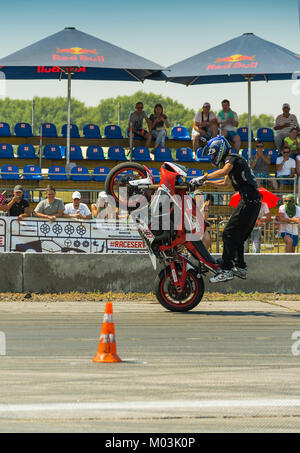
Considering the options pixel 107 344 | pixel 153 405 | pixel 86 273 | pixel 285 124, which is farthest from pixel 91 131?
pixel 153 405

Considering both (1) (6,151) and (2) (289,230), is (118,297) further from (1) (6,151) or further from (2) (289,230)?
(1) (6,151)

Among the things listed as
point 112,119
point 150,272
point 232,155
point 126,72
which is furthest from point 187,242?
point 112,119

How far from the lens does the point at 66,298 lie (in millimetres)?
13328

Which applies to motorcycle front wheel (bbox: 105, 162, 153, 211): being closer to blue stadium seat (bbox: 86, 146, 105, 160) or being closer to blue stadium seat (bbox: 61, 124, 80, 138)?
blue stadium seat (bbox: 86, 146, 105, 160)

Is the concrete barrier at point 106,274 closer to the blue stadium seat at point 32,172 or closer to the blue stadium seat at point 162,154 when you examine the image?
the blue stadium seat at point 32,172

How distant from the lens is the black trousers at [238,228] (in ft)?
38.8

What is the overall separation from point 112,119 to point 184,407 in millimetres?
189445

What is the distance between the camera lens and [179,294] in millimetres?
11703

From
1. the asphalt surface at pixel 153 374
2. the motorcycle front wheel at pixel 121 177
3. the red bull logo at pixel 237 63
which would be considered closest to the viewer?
the asphalt surface at pixel 153 374

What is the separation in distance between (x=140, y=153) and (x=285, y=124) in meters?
4.14

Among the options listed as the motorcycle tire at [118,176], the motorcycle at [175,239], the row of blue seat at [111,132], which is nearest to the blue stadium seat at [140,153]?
the row of blue seat at [111,132]

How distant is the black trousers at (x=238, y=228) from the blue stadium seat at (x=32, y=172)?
8327 millimetres

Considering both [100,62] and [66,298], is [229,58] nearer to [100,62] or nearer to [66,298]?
[100,62]

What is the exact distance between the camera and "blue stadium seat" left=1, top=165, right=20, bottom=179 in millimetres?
19072
